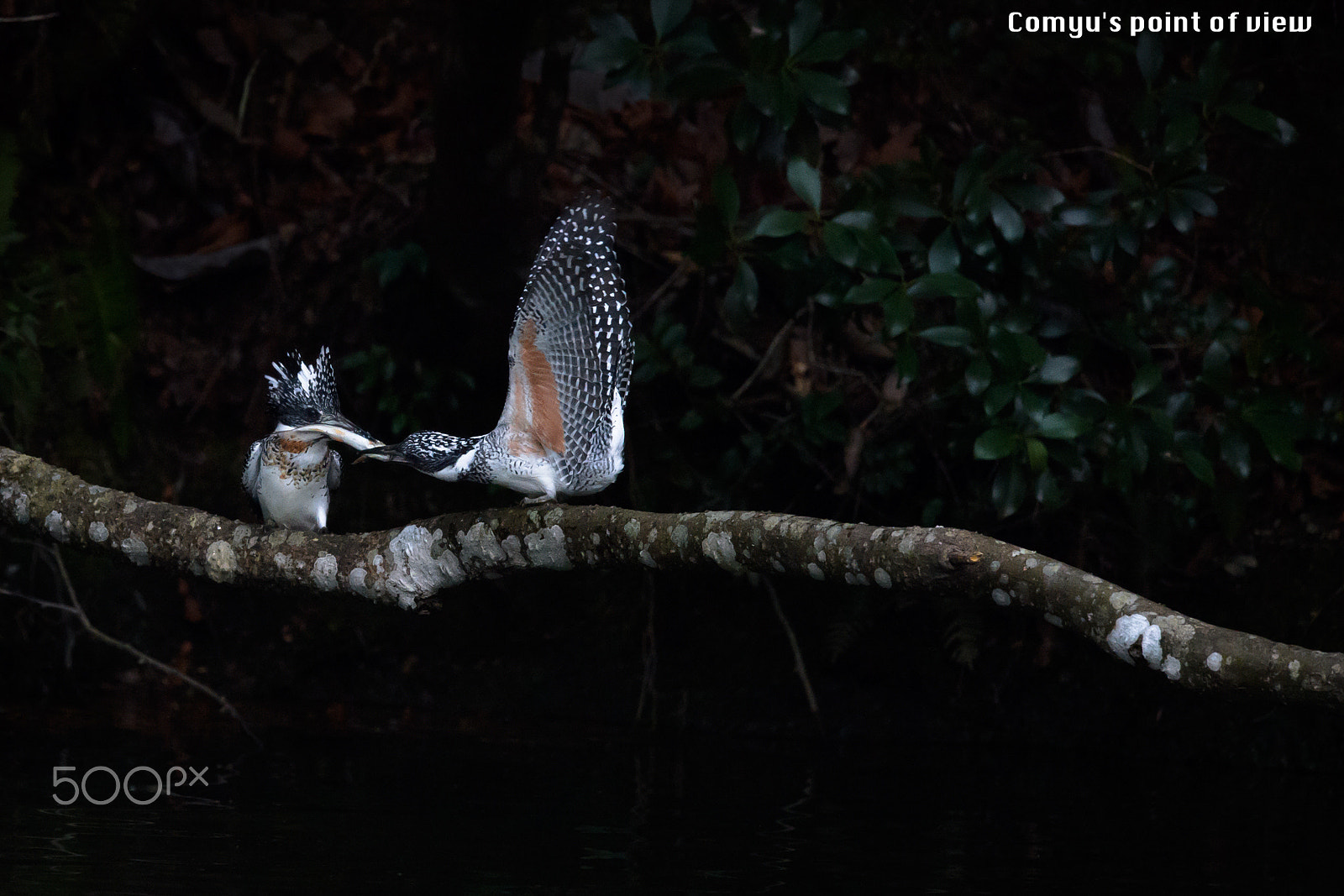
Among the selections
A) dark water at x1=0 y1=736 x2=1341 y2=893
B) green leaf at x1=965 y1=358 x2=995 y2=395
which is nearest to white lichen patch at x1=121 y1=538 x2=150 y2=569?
dark water at x1=0 y1=736 x2=1341 y2=893

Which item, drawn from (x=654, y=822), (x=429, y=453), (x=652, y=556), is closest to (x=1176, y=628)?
(x=652, y=556)

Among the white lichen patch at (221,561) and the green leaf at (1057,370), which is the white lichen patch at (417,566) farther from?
the green leaf at (1057,370)

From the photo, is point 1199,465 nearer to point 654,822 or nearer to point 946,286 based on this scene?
point 946,286

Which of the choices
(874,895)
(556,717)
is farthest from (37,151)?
(874,895)

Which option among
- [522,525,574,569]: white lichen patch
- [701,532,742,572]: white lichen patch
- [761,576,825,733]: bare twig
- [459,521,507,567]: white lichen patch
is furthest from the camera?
[761,576,825,733]: bare twig

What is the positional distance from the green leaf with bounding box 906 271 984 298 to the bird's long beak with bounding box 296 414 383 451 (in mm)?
1605

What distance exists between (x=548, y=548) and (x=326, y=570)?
57cm

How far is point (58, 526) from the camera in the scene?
2.98m

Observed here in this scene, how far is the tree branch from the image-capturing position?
1.77m

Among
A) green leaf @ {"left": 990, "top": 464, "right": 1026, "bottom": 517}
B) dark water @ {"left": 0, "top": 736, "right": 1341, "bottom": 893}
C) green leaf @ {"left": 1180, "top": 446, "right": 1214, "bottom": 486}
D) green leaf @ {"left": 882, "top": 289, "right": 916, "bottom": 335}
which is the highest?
green leaf @ {"left": 882, "top": 289, "right": 916, "bottom": 335}

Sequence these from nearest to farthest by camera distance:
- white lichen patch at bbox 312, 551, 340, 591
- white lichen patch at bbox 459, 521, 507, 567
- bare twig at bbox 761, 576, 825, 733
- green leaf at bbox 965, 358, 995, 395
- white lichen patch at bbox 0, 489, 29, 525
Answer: white lichen patch at bbox 459, 521, 507, 567, white lichen patch at bbox 312, 551, 340, 591, white lichen patch at bbox 0, 489, 29, 525, green leaf at bbox 965, 358, 995, 395, bare twig at bbox 761, 576, 825, 733

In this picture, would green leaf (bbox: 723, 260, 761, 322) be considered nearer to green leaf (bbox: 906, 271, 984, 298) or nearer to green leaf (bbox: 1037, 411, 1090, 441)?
green leaf (bbox: 906, 271, 984, 298)

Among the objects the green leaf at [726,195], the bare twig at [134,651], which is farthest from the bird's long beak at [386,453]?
the green leaf at [726,195]

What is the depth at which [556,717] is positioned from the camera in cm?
538
